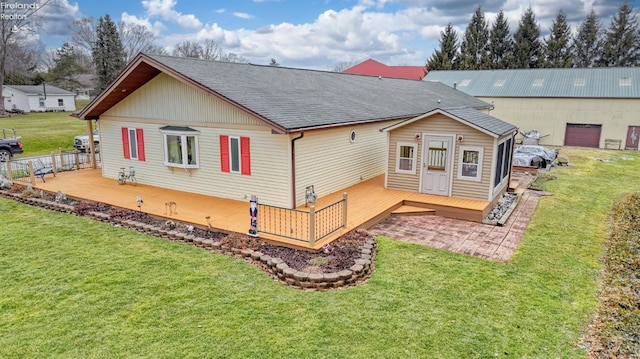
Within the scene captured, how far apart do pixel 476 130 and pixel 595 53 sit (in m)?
49.3

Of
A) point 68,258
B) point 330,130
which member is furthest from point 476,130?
point 68,258

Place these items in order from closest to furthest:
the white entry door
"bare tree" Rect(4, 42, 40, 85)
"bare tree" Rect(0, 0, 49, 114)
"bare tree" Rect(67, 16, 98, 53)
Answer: the white entry door, "bare tree" Rect(0, 0, 49, 114), "bare tree" Rect(67, 16, 98, 53), "bare tree" Rect(4, 42, 40, 85)

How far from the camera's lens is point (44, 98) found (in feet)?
159

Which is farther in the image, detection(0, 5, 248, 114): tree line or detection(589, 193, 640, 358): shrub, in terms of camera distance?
detection(0, 5, 248, 114): tree line

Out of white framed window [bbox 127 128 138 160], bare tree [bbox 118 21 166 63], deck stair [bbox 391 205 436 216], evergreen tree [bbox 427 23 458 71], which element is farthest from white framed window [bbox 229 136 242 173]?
bare tree [bbox 118 21 166 63]

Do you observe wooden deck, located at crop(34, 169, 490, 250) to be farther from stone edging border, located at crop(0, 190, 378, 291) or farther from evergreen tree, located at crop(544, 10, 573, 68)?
evergreen tree, located at crop(544, 10, 573, 68)

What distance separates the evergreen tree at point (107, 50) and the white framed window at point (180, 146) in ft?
120

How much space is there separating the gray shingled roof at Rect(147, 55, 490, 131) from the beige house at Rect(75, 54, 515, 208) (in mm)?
63

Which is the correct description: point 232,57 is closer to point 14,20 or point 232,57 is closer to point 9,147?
point 14,20

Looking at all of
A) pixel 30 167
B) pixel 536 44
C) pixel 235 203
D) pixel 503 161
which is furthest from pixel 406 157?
pixel 536 44

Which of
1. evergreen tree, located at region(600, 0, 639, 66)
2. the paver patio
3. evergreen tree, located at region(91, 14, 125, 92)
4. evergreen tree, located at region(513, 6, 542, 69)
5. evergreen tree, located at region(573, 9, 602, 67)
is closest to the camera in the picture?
the paver patio

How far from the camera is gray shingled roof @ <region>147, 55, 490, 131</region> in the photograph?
11.0 meters

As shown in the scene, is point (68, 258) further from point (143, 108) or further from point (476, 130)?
point (476, 130)

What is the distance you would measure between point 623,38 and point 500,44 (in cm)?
1364
